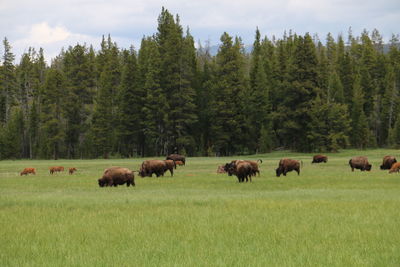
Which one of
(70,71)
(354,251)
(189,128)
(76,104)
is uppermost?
(70,71)

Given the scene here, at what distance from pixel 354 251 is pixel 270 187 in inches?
600

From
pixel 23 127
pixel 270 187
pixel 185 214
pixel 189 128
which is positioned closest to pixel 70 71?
pixel 23 127

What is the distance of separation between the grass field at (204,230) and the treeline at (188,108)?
54.6 meters

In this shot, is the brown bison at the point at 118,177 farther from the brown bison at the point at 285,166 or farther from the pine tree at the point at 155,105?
the pine tree at the point at 155,105

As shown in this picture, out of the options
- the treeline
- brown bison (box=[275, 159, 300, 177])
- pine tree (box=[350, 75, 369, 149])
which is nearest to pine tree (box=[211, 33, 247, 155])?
the treeline

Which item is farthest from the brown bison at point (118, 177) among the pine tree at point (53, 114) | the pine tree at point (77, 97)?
the pine tree at point (77, 97)

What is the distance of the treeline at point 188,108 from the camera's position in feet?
244

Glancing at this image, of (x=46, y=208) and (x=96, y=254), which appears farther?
(x=46, y=208)

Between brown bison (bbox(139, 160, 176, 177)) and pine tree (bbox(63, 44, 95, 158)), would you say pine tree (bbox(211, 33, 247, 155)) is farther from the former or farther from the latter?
brown bison (bbox(139, 160, 176, 177))

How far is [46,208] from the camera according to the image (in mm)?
17109

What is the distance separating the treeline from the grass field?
54.6 m

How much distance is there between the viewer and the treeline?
74.4m

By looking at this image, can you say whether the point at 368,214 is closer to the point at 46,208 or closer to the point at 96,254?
the point at 96,254

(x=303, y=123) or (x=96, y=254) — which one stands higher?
(x=303, y=123)
